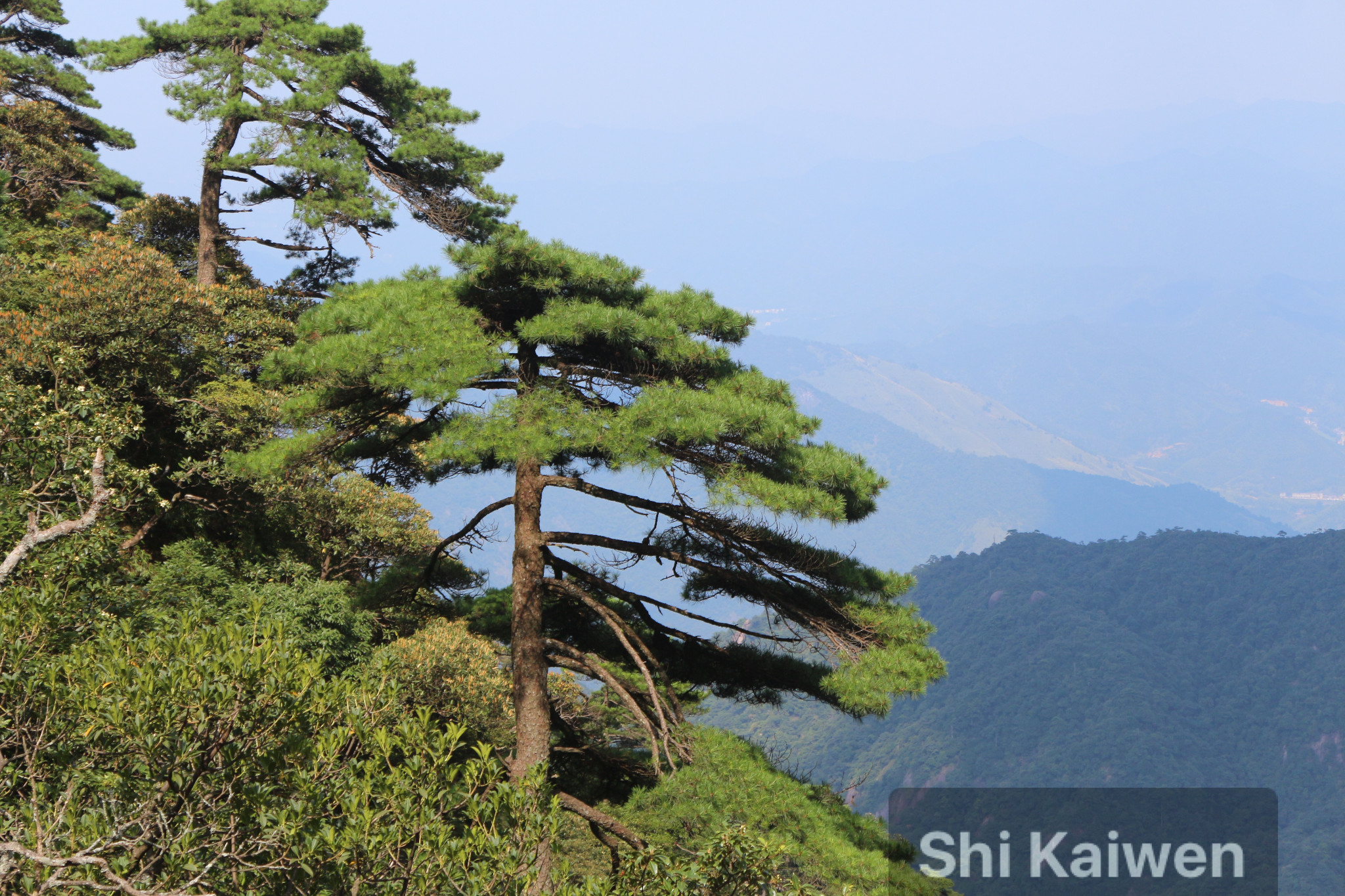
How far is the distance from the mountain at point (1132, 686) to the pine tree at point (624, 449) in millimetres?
70837

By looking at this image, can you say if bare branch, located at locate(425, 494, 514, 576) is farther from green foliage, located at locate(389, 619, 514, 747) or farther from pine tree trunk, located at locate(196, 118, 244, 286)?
pine tree trunk, located at locate(196, 118, 244, 286)

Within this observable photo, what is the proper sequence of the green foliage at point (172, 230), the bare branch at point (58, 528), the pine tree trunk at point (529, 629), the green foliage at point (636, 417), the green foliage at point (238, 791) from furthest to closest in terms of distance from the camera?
the green foliage at point (172, 230) < the pine tree trunk at point (529, 629) < the green foliage at point (636, 417) < the bare branch at point (58, 528) < the green foliage at point (238, 791)

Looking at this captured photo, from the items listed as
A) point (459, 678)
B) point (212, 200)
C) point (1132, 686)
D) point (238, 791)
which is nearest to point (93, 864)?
point (238, 791)

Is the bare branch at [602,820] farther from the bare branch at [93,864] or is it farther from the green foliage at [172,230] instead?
the green foliage at [172,230]

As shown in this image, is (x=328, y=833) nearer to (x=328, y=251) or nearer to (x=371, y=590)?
(x=371, y=590)

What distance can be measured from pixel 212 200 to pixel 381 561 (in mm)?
7545

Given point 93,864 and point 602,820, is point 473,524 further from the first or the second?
point 93,864

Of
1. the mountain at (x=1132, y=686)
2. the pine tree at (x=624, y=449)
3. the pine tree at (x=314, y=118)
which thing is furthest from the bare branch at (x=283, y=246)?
A: the mountain at (x=1132, y=686)

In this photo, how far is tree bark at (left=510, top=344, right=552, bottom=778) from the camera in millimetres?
9664

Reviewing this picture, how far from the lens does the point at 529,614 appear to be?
9898mm

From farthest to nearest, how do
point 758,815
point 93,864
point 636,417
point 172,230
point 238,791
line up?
point 172,230
point 636,417
point 758,815
point 238,791
point 93,864

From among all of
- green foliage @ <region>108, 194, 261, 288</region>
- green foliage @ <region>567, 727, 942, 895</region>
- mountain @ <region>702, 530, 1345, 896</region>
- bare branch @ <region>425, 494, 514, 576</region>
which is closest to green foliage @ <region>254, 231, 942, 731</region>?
bare branch @ <region>425, 494, 514, 576</region>

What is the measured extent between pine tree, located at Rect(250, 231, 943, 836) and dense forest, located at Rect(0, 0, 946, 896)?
0.14ft

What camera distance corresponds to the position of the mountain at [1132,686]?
88750 mm
